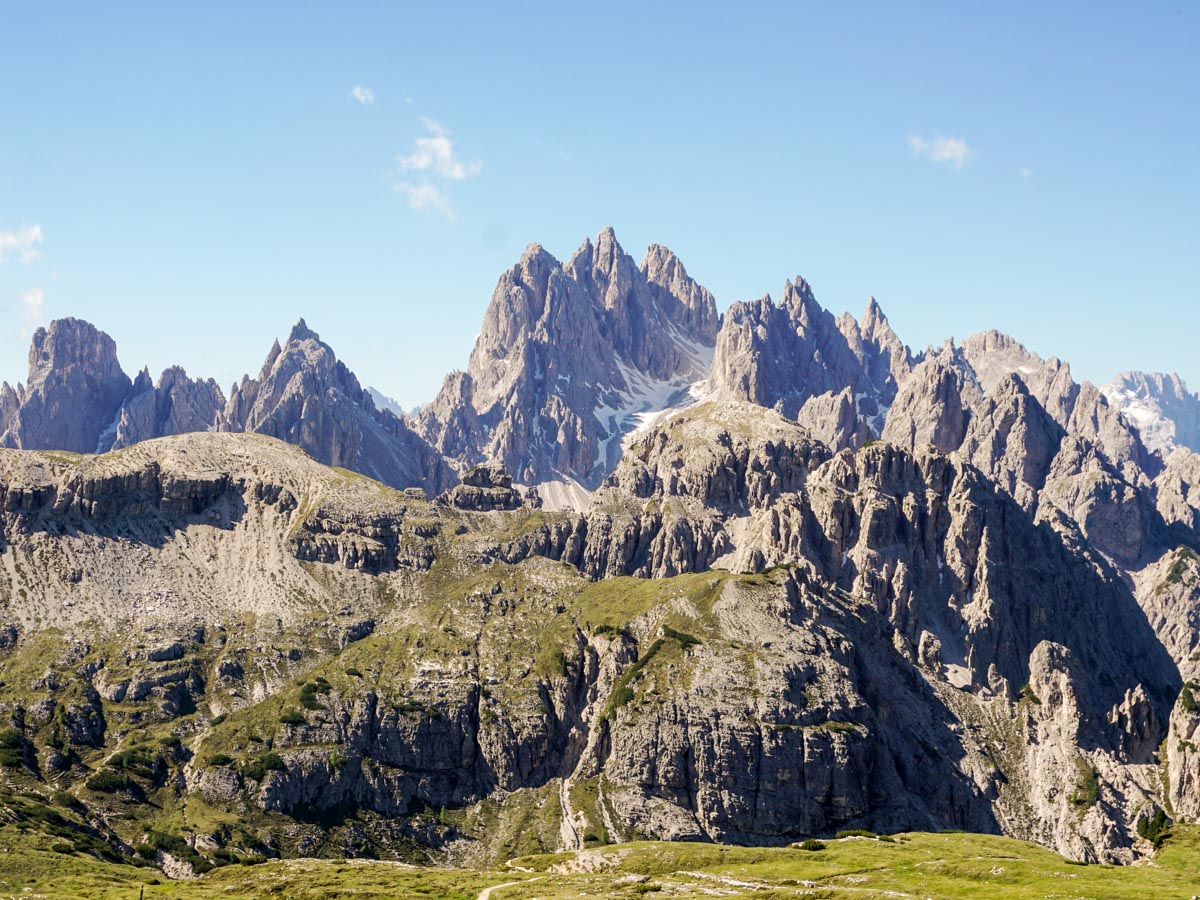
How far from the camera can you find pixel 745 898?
654 ft

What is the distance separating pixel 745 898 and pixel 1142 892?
2376 inches

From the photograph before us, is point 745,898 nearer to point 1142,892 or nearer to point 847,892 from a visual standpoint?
point 847,892

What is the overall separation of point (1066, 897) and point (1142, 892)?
563 inches

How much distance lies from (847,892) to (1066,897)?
32.2 meters

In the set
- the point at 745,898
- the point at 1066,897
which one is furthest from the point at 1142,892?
the point at 745,898

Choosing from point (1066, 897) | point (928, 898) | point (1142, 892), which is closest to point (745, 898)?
point (928, 898)

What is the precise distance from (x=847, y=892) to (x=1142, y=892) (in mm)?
44521

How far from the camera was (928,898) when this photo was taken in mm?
194250

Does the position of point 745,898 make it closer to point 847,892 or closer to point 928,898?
point 847,892

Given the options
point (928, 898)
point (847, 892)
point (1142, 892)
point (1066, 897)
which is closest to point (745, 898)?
point (847, 892)

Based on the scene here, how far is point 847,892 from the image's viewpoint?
651ft

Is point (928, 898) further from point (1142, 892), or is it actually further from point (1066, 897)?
point (1142, 892)

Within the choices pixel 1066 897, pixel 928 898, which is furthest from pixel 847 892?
pixel 1066 897

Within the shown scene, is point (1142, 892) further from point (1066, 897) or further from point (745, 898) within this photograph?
point (745, 898)
